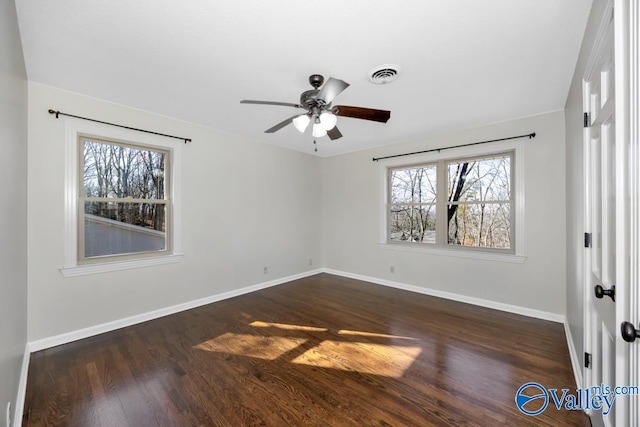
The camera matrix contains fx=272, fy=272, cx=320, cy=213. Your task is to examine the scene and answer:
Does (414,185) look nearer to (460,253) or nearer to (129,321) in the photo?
(460,253)

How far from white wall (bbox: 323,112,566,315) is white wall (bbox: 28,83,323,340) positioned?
27.6 inches

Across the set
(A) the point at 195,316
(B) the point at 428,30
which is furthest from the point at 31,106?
(B) the point at 428,30

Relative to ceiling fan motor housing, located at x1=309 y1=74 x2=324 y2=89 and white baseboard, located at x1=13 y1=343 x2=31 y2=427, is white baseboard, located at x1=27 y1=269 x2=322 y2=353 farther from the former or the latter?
ceiling fan motor housing, located at x1=309 y1=74 x2=324 y2=89

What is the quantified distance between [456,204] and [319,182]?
2.70 m

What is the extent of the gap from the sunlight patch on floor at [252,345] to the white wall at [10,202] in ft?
4.39

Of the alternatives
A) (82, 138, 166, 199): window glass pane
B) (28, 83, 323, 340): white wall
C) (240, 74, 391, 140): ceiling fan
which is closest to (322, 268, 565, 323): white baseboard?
(28, 83, 323, 340): white wall

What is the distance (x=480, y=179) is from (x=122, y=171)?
476 cm

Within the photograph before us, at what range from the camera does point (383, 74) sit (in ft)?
7.75

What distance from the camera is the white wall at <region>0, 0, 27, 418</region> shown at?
1390mm

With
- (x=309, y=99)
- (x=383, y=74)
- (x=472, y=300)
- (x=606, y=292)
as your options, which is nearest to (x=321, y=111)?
(x=309, y=99)

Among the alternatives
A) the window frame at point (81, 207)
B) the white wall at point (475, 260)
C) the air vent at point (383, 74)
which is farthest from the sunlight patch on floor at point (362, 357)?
the air vent at point (383, 74)

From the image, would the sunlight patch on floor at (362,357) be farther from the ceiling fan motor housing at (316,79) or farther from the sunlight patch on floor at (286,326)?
the ceiling fan motor housing at (316,79)

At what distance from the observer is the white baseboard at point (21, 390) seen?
66.0 inches

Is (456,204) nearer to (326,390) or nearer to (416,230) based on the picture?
(416,230)
